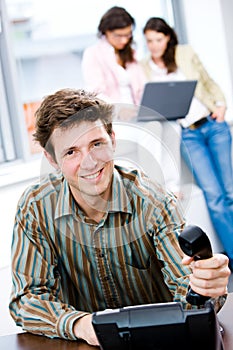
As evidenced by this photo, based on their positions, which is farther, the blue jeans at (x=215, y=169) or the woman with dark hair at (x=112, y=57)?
the blue jeans at (x=215, y=169)

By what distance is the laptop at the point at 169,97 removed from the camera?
378cm

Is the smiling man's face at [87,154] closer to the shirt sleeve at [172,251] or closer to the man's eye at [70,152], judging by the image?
the man's eye at [70,152]

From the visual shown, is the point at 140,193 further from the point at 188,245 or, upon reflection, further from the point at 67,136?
the point at 188,245

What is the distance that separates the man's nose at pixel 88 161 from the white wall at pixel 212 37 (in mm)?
3299

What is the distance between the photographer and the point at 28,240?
1.66 metres

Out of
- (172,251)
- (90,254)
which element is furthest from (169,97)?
(172,251)

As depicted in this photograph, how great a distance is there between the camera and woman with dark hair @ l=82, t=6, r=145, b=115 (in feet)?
12.2

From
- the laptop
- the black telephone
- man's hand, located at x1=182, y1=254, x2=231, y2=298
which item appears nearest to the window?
the laptop

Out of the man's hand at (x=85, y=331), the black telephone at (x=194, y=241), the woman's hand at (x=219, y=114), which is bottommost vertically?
the man's hand at (x=85, y=331)

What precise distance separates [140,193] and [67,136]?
0.87 ft

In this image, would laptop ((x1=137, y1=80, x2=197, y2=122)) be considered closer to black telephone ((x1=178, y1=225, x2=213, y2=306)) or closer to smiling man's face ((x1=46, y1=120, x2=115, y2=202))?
smiling man's face ((x1=46, y1=120, x2=115, y2=202))

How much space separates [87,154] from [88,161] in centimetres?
2

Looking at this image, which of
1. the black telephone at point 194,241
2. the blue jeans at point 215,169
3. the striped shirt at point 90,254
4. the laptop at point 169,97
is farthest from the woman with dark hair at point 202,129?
the black telephone at point 194,241

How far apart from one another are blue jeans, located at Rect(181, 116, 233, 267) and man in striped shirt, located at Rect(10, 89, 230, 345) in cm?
232
